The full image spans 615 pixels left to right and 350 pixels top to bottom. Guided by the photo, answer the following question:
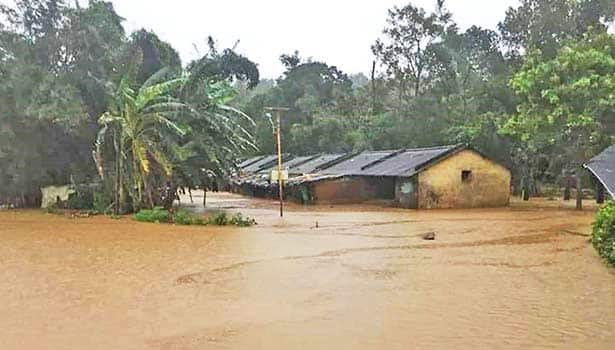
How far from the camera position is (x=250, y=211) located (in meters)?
23.6

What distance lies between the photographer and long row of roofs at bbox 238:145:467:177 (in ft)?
80.1

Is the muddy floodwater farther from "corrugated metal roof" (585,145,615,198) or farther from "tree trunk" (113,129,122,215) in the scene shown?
"tree trunk" (113,129,122,215)

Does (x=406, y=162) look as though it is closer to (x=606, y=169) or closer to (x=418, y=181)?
(x=418, y=181)

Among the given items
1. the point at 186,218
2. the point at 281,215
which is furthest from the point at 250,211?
the point at 186,218

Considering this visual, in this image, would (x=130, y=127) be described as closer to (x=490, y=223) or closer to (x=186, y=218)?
(x=186, y=218)

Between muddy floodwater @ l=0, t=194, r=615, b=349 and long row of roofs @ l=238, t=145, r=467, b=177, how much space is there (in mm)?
7869

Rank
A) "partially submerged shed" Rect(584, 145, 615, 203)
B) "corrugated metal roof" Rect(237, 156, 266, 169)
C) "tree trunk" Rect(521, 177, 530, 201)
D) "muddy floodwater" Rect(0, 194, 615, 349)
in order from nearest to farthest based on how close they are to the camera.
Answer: "muddy floodwater" Rect(0, 194, 615, 349)
"partially submerged shed" Rect(584, 145, 615, 203)
"tree trunk" Rect(521, 177, 530, 201)
"corrugated metal roof" Rect(237, 156, 266, 169)

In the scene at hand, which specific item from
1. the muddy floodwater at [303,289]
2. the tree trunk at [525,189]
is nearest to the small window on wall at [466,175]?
the tree trunk at [525,189]

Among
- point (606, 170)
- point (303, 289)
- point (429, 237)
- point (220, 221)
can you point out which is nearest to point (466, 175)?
point (429, 237)

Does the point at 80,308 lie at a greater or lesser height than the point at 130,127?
lesser

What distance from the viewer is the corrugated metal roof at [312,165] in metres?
30.3

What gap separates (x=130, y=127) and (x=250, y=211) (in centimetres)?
640

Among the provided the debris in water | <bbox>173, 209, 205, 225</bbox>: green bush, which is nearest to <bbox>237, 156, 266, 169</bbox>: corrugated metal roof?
<bbox>173, 209, 205, 225</bbox>: green bush

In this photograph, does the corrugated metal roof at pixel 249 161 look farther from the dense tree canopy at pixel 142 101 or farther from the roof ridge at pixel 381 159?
the roof ridge at pixel 381 159
